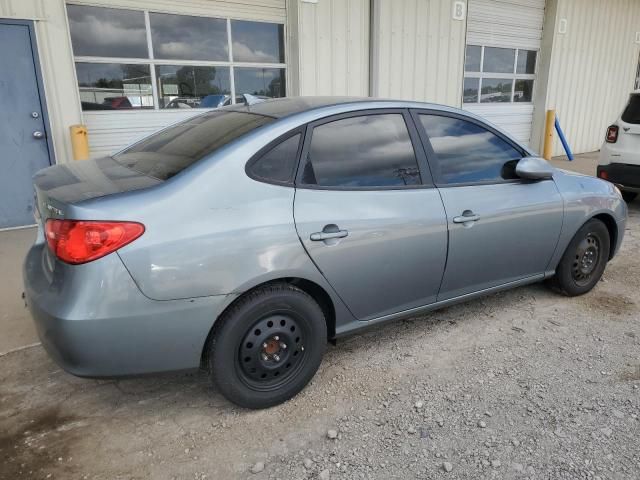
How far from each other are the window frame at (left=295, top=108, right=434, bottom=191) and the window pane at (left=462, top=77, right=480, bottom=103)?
799 centimetres

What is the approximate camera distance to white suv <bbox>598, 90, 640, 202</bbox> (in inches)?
258

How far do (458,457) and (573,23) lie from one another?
41.1ft

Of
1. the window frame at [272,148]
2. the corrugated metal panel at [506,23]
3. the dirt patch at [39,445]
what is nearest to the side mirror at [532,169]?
the window frame at [272,148]

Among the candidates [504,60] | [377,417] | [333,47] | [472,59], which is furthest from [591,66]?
[377,417]

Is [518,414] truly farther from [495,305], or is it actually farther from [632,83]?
[632,83]

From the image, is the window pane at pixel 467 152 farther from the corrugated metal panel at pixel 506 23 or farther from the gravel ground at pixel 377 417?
the corrugated metal panel at pixel 506 23

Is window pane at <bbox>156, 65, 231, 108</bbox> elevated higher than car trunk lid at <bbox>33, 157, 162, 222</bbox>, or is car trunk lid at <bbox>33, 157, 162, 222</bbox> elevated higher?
window pane at <bbox>156, 65, 231, 108</bbox>

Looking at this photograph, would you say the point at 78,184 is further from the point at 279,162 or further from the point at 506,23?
the point at 506,23

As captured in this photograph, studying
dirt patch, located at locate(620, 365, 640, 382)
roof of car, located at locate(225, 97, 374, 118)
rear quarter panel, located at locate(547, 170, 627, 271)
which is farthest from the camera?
rear quarter panel, located at locate(547, 170, 627, 271)

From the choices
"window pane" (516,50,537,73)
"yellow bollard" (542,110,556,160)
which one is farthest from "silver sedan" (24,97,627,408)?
"window pane" (516,50,537,73)

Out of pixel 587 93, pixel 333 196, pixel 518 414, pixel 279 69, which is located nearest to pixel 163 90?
pixel 279 69

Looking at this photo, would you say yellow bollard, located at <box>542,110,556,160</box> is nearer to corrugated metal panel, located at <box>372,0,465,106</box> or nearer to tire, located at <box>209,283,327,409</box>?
corrugated metal panel, located at <box>372,0,465,106</box>

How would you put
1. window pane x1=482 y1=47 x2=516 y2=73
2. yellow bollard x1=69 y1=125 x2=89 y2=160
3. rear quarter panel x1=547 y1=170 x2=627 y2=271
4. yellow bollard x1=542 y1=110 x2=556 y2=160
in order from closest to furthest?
rear quarter panel x1=547 y1=170 x2=627 y2=271 → yellow bollard x1=69 y1=125 x2=89 y2=160 → window pane x1=482 y1=47 x2=516 y2=73 → yellow bollard x1=542 y1=110 x2=556 y2=160

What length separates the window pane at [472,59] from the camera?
33.8 feet
